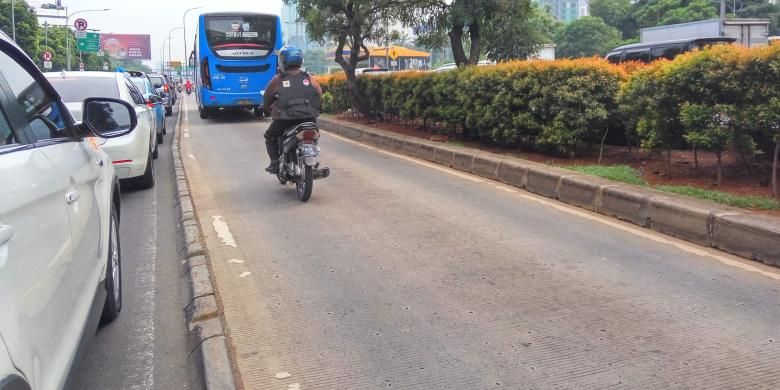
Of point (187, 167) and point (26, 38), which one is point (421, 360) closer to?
point (187, 167)

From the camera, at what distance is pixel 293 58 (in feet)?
25.9

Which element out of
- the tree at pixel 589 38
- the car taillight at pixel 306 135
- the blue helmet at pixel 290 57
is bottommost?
the car taillight at pixel 306 135

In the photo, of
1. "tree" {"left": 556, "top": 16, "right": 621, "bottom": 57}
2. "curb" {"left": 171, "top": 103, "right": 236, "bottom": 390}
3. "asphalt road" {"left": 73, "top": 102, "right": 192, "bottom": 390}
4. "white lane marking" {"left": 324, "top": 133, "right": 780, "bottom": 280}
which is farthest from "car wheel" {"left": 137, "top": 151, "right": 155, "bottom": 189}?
"tree" {"left": 556, "top": 16, "right": 621, "bottom": 57}

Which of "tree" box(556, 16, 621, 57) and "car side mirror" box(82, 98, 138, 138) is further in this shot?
"tree" box(556, 16, 621, 57)

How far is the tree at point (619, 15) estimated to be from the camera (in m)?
61.0

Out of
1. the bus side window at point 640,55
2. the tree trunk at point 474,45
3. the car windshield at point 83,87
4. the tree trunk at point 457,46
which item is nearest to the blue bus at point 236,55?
the tree trunk at point 457,46

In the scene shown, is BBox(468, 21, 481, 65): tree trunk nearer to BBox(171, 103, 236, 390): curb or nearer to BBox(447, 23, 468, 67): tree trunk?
BBox(447, 23, 468, 67): tree trunk

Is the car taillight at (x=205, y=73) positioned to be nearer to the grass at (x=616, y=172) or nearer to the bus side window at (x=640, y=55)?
the bus side window at (x=640, y=55)

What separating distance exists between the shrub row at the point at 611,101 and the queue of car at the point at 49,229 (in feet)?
17.8

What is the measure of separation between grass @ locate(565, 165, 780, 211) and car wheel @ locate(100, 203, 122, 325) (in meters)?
5.19

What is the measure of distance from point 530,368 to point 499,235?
9.14ft

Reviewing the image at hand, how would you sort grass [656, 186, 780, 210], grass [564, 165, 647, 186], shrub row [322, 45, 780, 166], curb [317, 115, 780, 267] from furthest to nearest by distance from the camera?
1. grass [564, 165, 647, 186]
2. shrub row [322, 45, 780, 166]
3. grass [656, 186, 780, 210]
4. curb [317, 115, 780, 267]

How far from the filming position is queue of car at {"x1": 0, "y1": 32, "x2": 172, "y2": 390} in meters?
1.93

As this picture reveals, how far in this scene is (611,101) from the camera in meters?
9.06
